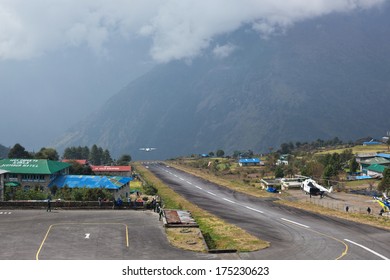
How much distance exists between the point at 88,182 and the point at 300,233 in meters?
51.4

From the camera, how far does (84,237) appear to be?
38.8m

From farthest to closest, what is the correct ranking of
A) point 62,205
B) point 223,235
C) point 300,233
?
point 62,205 < point 300,233 < point 223,235

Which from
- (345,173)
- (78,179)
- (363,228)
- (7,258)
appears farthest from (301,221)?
(345,173)

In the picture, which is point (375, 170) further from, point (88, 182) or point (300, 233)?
point (300, 233)

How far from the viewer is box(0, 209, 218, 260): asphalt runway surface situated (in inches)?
1324

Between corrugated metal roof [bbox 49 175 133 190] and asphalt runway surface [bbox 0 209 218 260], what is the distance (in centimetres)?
3188

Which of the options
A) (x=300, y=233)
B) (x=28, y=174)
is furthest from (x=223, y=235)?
(x=28, y=174)

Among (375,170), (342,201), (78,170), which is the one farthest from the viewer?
(375,170)

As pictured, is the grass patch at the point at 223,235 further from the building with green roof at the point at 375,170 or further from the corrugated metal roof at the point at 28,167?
the building with green roof at the point at 375,170

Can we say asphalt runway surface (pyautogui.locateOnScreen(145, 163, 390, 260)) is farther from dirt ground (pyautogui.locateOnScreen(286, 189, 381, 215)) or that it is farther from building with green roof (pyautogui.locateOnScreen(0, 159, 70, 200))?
building with green roof (pyautogui.locateOnScreen(0, 159, 70, 200))

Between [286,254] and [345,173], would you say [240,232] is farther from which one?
[345,173]

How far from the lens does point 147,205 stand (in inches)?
2195

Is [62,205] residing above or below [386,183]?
above

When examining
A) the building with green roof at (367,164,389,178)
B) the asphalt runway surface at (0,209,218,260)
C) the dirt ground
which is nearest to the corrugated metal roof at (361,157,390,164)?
the building with green roof at (367,164,389,178)
